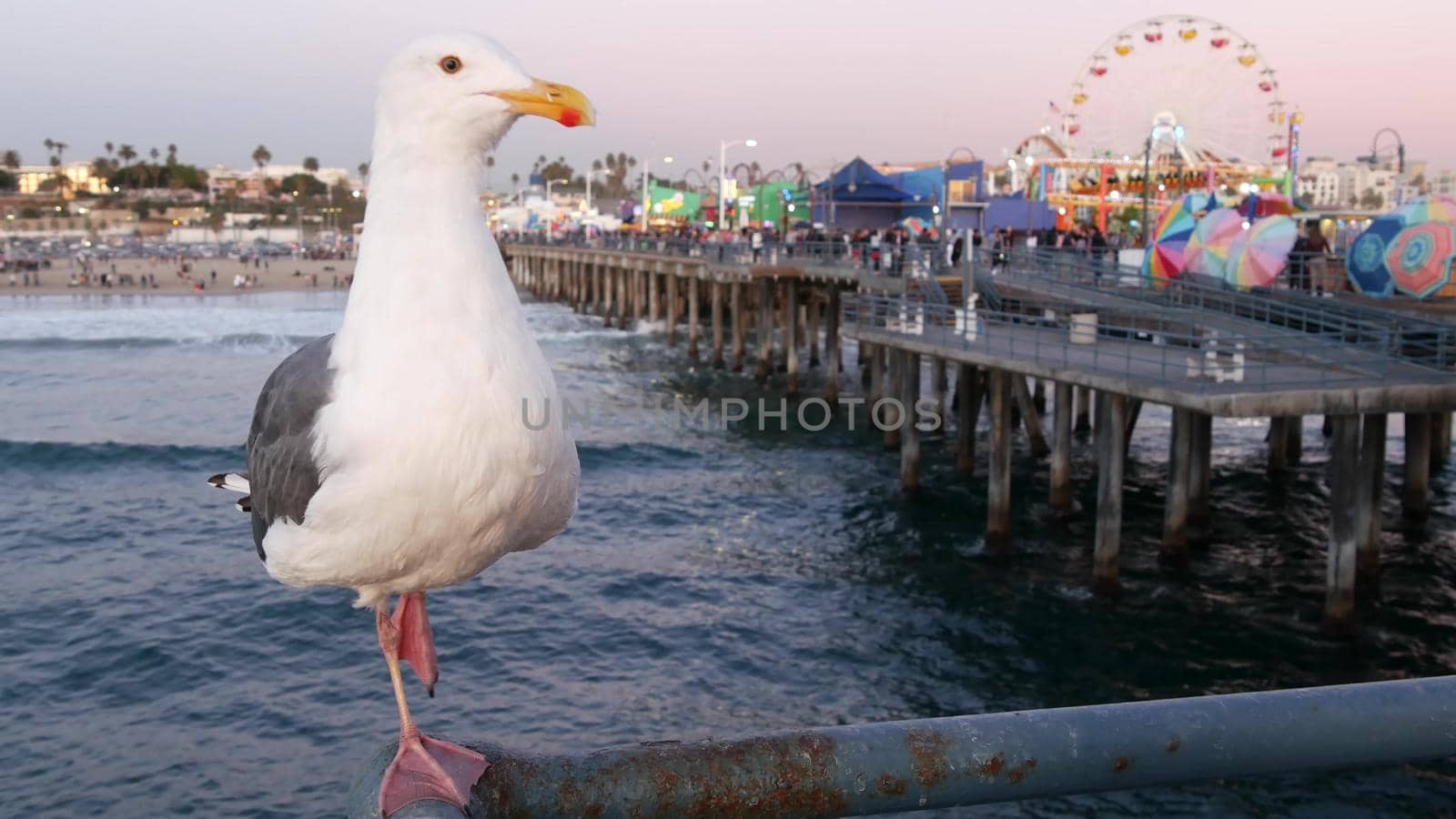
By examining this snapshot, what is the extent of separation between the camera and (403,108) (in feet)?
8.10

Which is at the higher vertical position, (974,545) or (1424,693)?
(1424,693)

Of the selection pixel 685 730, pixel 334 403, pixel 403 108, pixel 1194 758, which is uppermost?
pixel 403 108

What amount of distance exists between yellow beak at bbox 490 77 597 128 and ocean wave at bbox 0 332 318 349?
147 feet

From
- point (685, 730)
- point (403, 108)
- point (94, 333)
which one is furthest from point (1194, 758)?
point (94, 333)

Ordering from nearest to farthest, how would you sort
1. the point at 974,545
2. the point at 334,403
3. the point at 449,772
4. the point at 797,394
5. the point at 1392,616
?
the point at 449,772
the point at 334,403
the point at 1392,616
the point at 974,545
the point at 797,394

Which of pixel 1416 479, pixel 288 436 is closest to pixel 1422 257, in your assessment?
pixel 1416 479

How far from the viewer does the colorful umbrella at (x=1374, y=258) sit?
56.5 feet

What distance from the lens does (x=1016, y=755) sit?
170cm

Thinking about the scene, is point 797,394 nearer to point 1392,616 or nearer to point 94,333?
point 1392,616

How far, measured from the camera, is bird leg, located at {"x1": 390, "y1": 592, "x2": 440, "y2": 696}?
2.73 meters

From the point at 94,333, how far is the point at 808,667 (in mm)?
45372

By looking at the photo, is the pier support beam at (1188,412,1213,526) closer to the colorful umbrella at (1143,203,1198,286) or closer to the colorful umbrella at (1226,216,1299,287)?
the colorful umbrella at (1226,216,1299,287)

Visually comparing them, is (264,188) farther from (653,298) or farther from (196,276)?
(653,298)

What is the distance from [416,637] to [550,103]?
1194 millimetres
